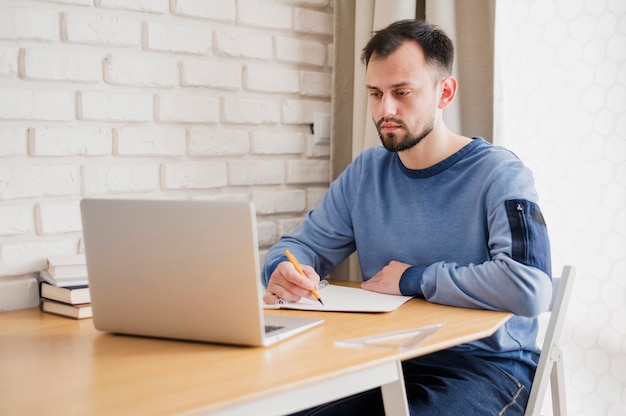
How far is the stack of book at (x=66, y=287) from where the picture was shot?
1.45 m

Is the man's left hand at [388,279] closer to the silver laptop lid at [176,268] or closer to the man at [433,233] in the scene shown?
the man at [433,233]

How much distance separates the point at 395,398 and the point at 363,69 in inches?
45.1

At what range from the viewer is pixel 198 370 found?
3.44 feet

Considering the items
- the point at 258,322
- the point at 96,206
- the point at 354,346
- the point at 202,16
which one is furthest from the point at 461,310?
the point at 202,16

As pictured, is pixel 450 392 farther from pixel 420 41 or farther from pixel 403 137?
pixel 420 41

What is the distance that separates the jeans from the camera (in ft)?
4.49

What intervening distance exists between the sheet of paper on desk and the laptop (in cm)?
19

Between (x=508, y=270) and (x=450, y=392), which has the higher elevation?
(x=508, y=270)

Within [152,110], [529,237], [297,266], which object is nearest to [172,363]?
[297,266]

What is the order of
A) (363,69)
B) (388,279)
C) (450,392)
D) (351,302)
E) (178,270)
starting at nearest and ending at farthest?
(178,270) → (450,392) → (351,302) → (388,279) → (363,69)

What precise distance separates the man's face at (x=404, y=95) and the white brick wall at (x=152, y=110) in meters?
0.42

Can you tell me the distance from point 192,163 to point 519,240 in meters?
0.84

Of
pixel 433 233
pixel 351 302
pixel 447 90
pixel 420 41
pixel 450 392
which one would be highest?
pixel 420 41

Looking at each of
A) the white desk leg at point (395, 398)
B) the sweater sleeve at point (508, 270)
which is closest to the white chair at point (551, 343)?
the sweater sleeve at point (508, 270)
